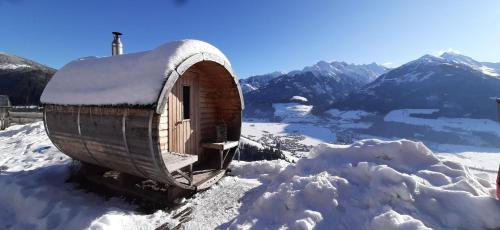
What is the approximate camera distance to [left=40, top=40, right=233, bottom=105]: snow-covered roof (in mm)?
5645

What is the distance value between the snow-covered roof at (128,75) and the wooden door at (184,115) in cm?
133

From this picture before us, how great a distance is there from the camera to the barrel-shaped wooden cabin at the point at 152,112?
5.60m

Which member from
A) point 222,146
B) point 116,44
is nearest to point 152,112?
point 222,146

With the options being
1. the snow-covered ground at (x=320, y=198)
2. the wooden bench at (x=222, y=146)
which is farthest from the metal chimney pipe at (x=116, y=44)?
the wooden bench at (x=222, y=146)

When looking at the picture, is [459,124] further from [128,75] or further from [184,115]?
[128,75]

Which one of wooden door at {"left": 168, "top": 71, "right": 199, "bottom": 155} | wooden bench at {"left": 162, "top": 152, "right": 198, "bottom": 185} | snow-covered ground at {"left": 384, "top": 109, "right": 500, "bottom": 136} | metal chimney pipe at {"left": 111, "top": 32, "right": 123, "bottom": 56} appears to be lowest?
snow-covered ground at {"left": 384, "top": 109, "right": 500, "bottom": 136}

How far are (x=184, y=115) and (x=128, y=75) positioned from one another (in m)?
2.22

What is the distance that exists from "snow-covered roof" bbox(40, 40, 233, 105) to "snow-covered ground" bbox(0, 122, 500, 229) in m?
2.52

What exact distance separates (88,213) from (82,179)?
2.74 metres

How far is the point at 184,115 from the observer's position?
802 cm

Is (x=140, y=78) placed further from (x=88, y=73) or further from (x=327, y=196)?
(x=327, y=196)

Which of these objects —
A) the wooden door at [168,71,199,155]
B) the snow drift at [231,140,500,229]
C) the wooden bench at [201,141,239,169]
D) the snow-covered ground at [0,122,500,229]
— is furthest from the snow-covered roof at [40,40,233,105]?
the snow drift at [231,140,500,229]

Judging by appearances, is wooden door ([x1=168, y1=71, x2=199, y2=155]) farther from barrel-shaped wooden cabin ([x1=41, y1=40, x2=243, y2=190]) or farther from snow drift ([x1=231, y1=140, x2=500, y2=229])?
snow drift ([x1=231, y1=140, x2=500, y2=229])

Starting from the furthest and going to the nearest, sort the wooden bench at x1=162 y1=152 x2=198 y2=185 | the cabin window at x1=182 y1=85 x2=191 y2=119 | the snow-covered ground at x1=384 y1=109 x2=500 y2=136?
the snow-covered ground at x1=384 y1=109 x2=500 y2=136
the cabin window at x1=182 y1=85 x2=191 y2=119
the wooden bench at x1=162 y1=152 x2=198 y2=185
